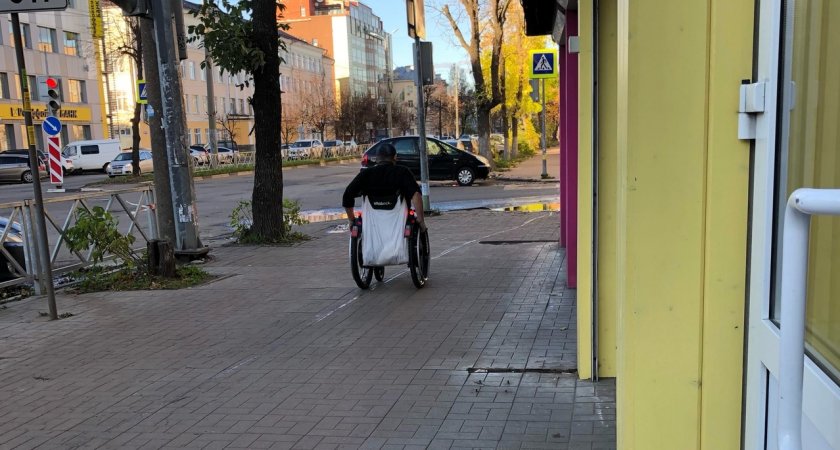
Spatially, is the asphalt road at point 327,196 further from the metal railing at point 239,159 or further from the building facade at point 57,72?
the building facade at point 57,72

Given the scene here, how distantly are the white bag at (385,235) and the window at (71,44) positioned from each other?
170 ft

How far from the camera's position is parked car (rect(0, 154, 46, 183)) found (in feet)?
117

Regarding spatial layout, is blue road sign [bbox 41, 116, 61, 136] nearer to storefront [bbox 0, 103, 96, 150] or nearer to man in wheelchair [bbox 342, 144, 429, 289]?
man in wheelchair [bbox 342, 144, 429, 289]

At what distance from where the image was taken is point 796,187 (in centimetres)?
177

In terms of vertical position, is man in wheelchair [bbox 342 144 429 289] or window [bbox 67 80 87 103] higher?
window [bbox 67 80 87 103]

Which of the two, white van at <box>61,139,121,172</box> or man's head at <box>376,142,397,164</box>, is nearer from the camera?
man's head at <box>376,142,397,164</box>

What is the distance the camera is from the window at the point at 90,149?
4284 centimetres

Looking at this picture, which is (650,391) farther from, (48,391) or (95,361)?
(95,361)

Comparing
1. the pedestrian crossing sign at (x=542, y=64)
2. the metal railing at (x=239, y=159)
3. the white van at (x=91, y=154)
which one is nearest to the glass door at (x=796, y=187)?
the pedestrian crossing sign at (x=542, y=64)

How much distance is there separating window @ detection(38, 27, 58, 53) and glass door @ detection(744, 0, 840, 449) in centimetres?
5502

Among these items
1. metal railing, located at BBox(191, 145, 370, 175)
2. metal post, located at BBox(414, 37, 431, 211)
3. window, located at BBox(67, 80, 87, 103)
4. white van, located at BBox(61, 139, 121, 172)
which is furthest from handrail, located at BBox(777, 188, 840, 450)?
window, located at BBox(67, 80, 87, 103)

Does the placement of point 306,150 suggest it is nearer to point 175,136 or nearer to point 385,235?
point 175,136

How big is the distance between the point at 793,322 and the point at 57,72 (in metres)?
56.7

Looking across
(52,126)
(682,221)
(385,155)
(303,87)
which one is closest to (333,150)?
(303,87)
